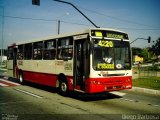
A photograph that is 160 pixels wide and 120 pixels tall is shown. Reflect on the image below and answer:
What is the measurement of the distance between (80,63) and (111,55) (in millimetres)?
1475

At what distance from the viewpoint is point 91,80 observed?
11797 millimetres

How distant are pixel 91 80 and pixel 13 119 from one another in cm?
419

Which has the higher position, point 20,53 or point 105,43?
point 105,43

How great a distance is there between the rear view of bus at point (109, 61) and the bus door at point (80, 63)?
34 centimetres

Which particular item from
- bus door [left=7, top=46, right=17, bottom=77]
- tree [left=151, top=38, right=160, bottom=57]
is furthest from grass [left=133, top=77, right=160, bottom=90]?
tree [left=151, top=38, right=160, bottom=57]

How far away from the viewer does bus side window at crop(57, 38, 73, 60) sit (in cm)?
1362

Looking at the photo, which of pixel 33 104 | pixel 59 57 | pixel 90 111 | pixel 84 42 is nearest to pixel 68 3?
pixel 59 57

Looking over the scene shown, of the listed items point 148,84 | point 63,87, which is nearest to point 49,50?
point 63,87

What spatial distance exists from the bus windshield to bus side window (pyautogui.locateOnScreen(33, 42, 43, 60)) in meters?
5.83

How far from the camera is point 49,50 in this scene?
52.3ft

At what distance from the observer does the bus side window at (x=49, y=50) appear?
50.6 feet

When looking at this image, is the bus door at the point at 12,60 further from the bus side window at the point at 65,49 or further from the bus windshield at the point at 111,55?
the bus windshield at the point at 111,55

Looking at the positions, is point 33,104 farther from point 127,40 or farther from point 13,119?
point 127,40

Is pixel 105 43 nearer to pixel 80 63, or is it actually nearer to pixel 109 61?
pixel 109 61
